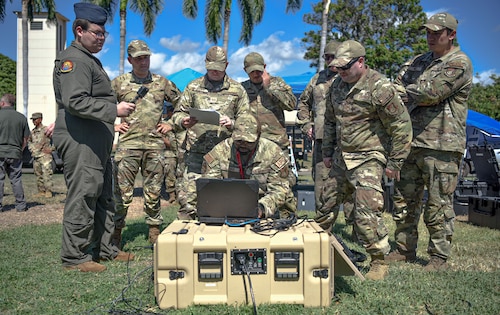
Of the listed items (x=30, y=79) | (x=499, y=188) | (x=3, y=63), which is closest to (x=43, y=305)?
(x=499, y=188)

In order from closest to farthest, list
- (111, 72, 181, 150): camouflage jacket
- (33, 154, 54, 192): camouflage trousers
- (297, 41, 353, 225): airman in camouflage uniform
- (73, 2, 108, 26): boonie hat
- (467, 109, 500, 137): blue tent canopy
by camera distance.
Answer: (73, 2, 108, 26): boonie hat < (111, 72, 181, 150): camouflage jacket < (297, 41, 353, 225): airman in camouflage uniform < (33, 154, 54, 192): camouflage trousers < (467, 109, 500, 137): blue tent canopy

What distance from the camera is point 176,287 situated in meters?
3.61

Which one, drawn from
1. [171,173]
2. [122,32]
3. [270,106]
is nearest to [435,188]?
[270,106]

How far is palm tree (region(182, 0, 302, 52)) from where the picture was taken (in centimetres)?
2695

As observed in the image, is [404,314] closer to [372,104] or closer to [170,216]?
[372,104]

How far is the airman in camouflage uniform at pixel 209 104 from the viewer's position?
582 cm

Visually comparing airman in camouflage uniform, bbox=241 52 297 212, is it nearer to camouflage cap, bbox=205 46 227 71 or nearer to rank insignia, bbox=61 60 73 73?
camouflage cap, bbox=205 46 227 71

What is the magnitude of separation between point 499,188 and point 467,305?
554 cm

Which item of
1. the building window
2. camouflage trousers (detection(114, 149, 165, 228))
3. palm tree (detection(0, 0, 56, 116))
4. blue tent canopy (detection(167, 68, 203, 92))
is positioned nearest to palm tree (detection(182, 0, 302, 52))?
palm tree (detection(0, 0, 56, 116))

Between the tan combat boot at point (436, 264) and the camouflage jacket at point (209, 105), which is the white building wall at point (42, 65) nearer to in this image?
the camouflage jacket at point (209, 105)

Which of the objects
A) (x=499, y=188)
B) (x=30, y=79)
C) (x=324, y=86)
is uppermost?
(x=30, y=79)

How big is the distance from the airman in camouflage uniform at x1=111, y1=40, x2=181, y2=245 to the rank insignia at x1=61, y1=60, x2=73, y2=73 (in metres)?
1.30

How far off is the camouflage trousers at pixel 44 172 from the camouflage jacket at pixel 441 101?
9399 millimetres

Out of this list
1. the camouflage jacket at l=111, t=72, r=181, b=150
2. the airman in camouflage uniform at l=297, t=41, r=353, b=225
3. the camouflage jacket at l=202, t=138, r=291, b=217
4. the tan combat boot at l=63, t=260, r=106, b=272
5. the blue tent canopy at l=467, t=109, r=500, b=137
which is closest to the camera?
the tan combat boot at l=63, t=260, r=106, b=272
